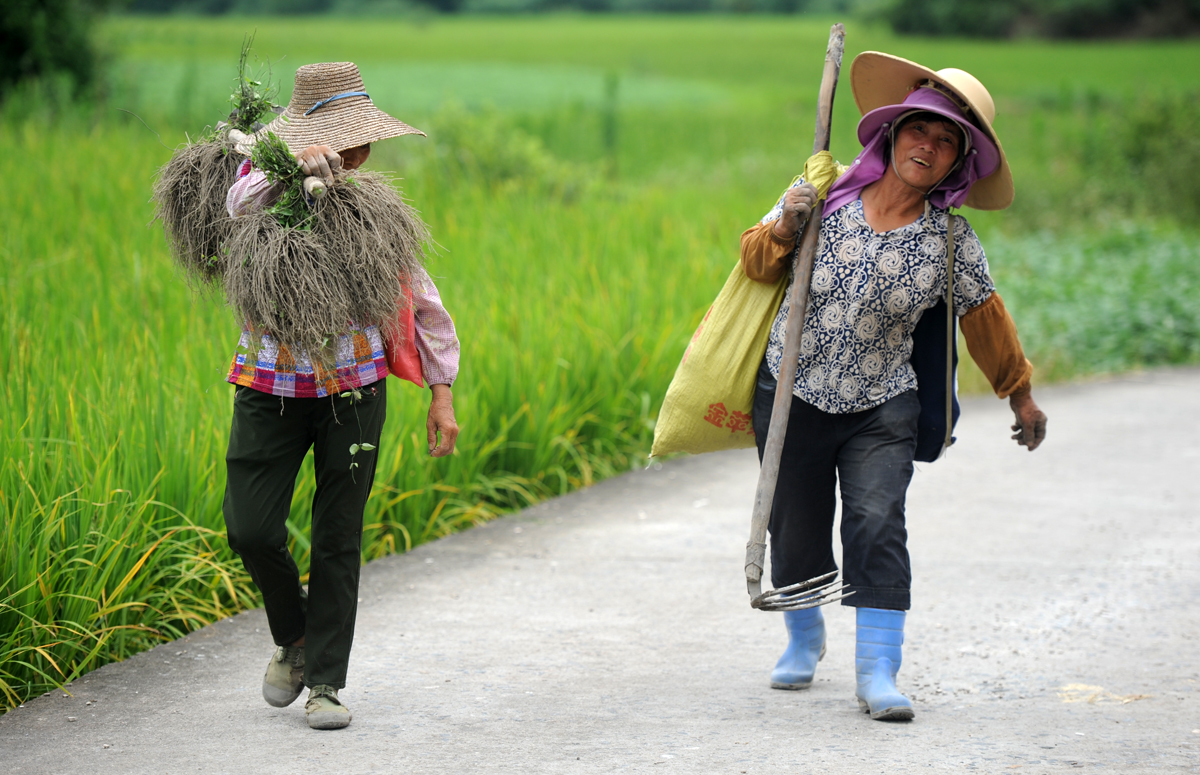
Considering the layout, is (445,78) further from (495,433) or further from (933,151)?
(933,151)

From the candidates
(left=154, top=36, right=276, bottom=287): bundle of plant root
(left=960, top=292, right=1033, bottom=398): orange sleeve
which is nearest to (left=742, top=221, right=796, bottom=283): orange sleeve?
(left=960, top=292, right=1033, bottom=398): orange sleeve

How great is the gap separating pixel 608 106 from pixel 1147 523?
50.4 feet

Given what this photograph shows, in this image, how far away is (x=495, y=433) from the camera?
5656 mm

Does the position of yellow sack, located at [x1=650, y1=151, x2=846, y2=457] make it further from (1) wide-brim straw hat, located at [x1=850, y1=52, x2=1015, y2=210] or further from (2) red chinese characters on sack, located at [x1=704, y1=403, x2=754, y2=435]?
(1) wide-brim straw hat, located at [x1=850, y1=52, x2=1015, y2=210]

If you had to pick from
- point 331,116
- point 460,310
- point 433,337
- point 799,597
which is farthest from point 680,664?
point 460,310

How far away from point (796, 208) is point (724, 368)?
533mm

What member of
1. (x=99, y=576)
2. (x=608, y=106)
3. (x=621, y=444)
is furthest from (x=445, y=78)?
(x=99, y=576)

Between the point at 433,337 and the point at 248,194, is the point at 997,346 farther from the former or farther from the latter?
the point at 248,194

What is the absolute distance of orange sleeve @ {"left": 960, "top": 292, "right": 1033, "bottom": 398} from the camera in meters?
3.40

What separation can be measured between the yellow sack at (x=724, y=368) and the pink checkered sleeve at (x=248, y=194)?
123 cm

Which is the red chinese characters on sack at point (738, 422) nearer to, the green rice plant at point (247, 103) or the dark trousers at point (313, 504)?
the dark trousers at point (313, 504)

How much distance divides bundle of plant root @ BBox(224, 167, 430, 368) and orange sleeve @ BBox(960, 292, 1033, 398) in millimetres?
1541

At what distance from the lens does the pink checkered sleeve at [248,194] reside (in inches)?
121

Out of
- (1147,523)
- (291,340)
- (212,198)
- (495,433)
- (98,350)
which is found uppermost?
(212,198)
